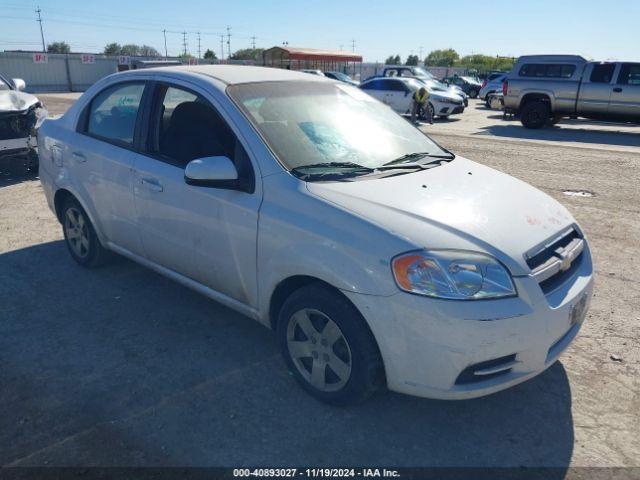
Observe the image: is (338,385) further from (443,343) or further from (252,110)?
(252,110)

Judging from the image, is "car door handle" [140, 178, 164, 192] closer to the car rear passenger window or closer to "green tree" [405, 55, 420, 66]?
the car rear passenger window

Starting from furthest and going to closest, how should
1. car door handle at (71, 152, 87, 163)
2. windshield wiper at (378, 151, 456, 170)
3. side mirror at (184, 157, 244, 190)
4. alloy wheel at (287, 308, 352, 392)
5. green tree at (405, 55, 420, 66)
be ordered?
green tree at (405, 55, 420, 66)
car door handle at (71, 152, 87, 163)
windshield wiper at (378, 151, 456, 170)
side mirror at (184, 157, 244, 190)
alloy wheel at (287, 308, 352, 392)

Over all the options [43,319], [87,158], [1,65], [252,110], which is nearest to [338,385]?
[252,110]

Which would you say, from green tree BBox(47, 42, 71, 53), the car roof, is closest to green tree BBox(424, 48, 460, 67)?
green tree BBox(47, 42, 71, 53)

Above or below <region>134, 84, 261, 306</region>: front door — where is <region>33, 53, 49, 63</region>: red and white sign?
below

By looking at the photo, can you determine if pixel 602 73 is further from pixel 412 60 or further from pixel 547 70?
pixel 412 60

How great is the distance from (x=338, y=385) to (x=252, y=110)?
5.70 ft

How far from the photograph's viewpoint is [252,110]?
10.7 ft

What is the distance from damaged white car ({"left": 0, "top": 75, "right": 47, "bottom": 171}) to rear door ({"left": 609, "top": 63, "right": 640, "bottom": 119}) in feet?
48.0

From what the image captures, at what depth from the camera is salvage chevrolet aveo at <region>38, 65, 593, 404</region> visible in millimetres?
2467

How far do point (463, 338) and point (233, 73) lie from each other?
245cm

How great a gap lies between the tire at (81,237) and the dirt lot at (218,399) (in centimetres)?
15

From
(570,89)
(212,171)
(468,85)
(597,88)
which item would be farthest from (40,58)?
(212,171)

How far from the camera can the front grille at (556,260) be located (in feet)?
8.59
